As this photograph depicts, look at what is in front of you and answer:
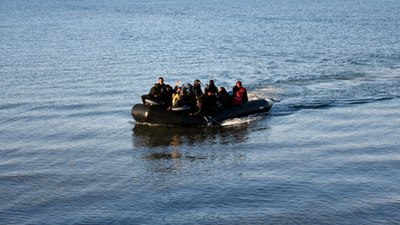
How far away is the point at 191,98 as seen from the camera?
24609 millimetres

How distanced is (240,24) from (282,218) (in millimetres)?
52613

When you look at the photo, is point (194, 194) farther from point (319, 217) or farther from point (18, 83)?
point (18, 83)

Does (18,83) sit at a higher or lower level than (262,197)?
higher

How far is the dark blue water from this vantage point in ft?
53.0

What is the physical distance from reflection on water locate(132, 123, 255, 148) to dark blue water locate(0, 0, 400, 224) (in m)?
0.06

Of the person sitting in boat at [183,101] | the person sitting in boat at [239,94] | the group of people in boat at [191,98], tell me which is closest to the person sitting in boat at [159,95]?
the group of people in boat at [191,98]

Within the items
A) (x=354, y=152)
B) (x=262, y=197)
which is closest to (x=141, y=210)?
(x=262, y=197)

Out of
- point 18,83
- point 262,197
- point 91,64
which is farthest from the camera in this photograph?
point 91,64

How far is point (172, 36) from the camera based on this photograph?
56406 mm

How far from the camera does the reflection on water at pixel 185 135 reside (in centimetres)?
2238

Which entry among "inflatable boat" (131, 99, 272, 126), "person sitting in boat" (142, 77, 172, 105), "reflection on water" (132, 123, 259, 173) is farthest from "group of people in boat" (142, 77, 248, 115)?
"reflection on water" (132, 123, 259, 173)

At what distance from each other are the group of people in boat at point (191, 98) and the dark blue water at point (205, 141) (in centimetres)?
78

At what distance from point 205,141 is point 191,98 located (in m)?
2.62

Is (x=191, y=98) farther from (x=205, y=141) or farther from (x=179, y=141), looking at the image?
(x=205, y=141)
